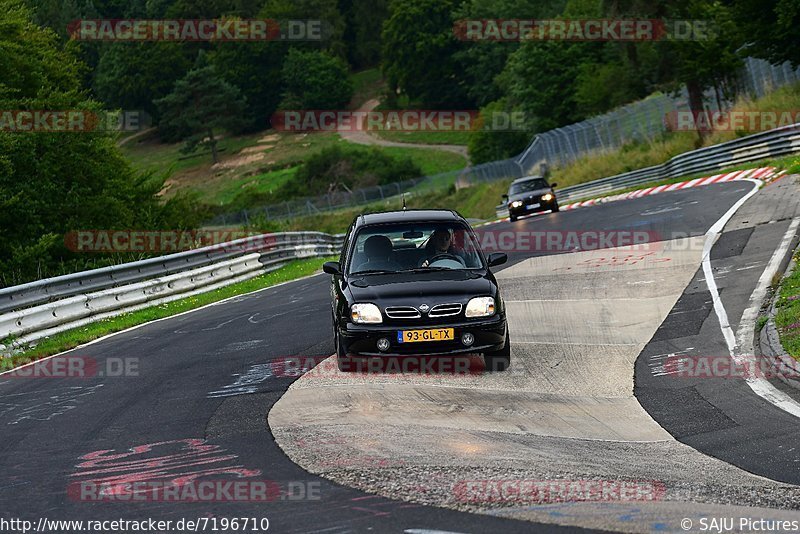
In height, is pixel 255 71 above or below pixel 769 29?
above

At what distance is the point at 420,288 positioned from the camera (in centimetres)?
1105

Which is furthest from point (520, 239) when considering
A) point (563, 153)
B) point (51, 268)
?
point (563, 153)

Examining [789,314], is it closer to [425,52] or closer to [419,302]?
[419,302]

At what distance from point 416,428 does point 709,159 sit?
32.1 meters

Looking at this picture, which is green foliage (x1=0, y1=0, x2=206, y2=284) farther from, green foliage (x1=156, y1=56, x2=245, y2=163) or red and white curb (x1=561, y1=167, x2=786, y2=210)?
green foliage (x1=156, y1=56, x2=245, y2=163)

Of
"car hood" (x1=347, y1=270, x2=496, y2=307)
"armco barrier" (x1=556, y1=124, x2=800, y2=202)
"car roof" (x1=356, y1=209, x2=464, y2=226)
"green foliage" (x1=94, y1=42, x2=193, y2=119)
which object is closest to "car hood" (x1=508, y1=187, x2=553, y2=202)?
"armco barrier" (x1=556, y1=124, x2=800, y2=202)

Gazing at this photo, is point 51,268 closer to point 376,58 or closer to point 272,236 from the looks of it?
point 272,236

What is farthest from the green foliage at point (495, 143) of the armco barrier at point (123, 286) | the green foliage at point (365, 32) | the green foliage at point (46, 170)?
the armco barrier at point (123, 286)

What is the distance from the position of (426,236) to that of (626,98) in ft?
196

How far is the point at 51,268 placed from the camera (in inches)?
1273

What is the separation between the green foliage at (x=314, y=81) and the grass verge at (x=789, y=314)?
397ft

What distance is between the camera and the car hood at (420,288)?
1091 centimetres

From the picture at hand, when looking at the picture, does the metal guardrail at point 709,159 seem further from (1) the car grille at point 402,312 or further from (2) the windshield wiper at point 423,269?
(1) the car grille at point 402,312

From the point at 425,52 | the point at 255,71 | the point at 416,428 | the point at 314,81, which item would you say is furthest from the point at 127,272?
the point at 255,71
